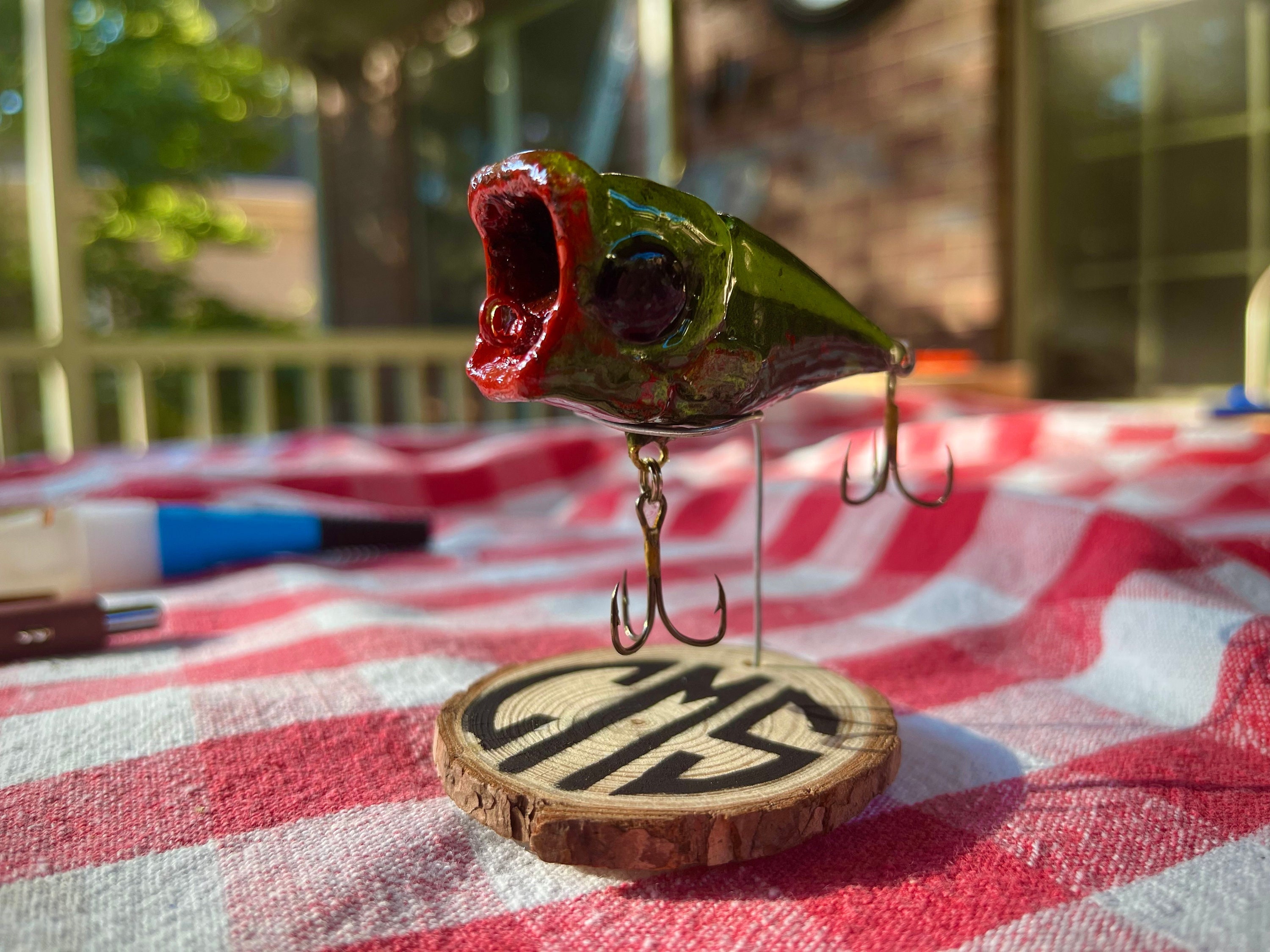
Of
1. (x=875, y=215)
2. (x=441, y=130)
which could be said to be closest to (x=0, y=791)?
(x=875, y=215)

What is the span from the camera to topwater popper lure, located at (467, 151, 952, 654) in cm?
31

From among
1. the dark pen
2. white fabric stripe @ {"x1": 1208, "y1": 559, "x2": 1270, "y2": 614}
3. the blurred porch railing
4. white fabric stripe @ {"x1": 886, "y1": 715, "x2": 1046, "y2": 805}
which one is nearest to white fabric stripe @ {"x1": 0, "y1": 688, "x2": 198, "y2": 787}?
Answer: the dark pen

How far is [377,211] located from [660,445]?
4.07 metres

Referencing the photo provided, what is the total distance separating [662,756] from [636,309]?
171 mm

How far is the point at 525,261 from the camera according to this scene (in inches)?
13.7

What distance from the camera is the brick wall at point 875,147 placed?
1988 mm

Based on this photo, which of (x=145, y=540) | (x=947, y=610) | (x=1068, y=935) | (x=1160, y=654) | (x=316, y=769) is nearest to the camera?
(x=1068, y=935)

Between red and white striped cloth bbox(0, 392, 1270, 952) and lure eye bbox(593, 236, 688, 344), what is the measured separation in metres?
0.20

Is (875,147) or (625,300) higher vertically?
(875,147)

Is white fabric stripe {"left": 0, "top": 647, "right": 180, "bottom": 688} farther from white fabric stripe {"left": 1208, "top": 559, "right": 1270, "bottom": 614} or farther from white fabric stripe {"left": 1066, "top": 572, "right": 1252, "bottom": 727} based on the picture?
white fabric stripe {"left": 1208, "top": 559, "right": 1270, "bottom": 614}

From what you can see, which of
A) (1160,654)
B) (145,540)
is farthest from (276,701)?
(1160,654)

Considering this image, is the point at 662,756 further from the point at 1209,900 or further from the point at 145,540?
the point at 145,540

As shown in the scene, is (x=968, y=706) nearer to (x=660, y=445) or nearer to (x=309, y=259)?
(x=660, y=445)

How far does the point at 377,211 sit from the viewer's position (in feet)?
13.4
